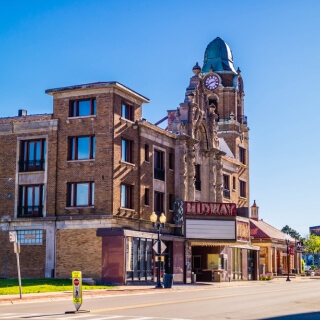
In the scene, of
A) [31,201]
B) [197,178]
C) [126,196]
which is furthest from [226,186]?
[31,201]

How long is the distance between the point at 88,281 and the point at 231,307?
20.0m

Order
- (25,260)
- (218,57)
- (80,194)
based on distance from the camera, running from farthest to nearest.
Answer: (218,57) → (25,260) → (80,194)

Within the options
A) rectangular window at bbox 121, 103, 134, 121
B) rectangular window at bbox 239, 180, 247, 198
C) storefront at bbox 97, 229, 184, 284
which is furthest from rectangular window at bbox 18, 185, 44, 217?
rectangular window at bbox 239, 180, 247, 198

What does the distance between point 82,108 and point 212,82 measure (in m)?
31.3

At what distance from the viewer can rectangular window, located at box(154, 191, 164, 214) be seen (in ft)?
170

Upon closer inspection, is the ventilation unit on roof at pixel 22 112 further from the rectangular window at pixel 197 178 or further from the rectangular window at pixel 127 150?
the rectangular window at pixel 197 178

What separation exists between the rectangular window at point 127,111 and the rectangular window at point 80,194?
5788 millimetres

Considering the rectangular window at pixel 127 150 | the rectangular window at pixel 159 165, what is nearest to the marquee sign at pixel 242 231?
the rectangular window at pixel 159 165

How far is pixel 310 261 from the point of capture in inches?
6816

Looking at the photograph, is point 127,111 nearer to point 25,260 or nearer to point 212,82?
point 25,260

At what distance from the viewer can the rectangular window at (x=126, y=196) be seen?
47250 millimetres

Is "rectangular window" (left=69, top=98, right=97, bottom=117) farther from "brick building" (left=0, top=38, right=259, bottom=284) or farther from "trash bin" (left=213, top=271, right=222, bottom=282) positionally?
"trash bin" (left=213, top=271, right=222, bottom=282)

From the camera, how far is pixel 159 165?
173 feet

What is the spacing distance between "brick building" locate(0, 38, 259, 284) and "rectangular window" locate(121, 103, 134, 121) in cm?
8
